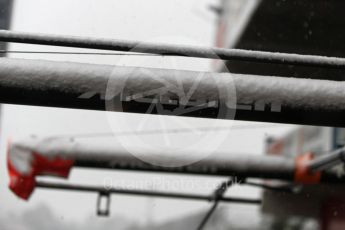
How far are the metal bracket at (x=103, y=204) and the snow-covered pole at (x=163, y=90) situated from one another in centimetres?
221

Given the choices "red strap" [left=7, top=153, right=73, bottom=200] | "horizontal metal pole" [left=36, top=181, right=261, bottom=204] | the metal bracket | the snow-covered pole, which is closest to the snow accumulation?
the snow-covered pole

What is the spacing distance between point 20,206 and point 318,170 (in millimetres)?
2230

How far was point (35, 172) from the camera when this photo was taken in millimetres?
3738

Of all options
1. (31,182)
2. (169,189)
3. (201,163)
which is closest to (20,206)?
(31,182)

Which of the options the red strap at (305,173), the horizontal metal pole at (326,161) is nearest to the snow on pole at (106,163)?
the red strap at (305,173)

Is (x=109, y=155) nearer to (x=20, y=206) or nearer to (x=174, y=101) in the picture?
(x=20, y=206)

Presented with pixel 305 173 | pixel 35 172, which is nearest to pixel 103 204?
pixel 35 172

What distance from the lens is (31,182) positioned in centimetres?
367

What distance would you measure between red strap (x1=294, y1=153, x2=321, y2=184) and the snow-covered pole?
2.58m

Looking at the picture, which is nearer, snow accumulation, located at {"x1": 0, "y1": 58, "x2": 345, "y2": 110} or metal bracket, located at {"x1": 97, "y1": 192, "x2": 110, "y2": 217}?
snow accumulation, located at {"x1": 0, "y1": 58, "x2": 345, "y2": 110}

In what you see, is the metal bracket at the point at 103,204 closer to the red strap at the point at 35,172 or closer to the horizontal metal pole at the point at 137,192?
the horizontal metal pole at the point at 137,192

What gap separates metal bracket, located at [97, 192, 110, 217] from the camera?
361 cm

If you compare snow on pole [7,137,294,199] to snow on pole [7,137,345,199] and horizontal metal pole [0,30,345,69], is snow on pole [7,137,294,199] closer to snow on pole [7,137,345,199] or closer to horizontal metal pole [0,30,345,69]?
snow on pole [7,137,345,199]

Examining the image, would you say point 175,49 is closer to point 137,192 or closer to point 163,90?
point 163,90
